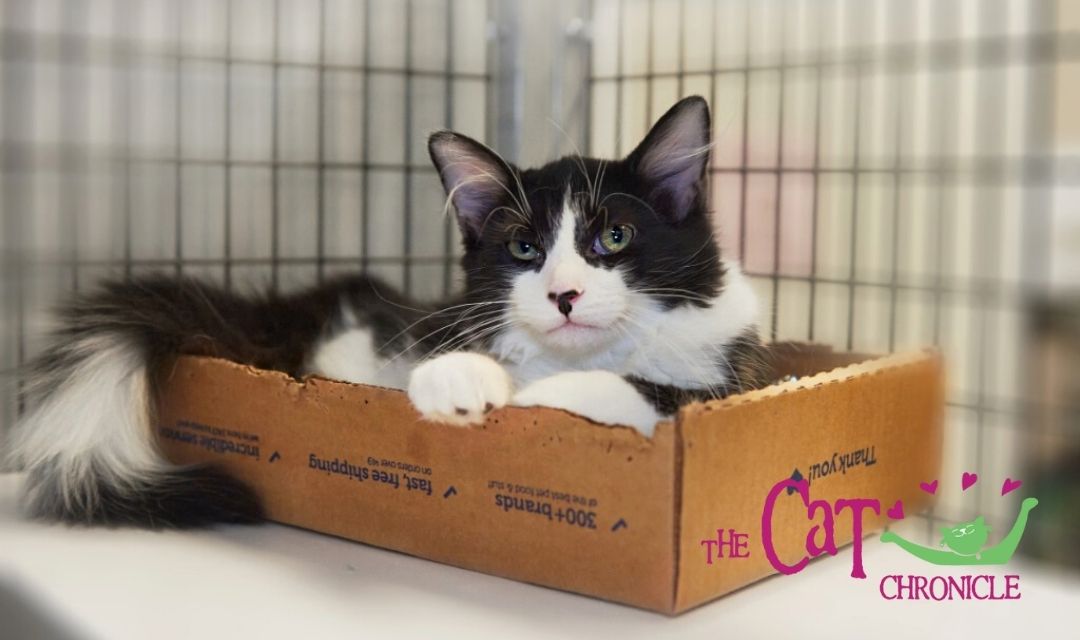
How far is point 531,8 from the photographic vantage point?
223 cm

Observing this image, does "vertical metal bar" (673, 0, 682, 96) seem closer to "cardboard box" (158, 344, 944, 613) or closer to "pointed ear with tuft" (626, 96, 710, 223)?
"pointed ear with tuft" (626, 96, 710, 223)

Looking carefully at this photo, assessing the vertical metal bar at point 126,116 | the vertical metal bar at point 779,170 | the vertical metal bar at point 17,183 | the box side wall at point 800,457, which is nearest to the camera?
the box side wall at point 800,457

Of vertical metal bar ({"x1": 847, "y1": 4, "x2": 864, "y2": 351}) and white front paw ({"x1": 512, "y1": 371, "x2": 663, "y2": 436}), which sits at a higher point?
vertical metal bar ({"x1": 847, "y1": 4, "x2": 864, "y2": 351})

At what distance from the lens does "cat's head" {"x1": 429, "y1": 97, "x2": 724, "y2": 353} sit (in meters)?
1.35

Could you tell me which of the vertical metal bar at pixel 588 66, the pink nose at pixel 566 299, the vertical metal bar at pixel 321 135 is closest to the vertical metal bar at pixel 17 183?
the vertical metal bar at pixel 321 135

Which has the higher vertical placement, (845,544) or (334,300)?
(334,300)

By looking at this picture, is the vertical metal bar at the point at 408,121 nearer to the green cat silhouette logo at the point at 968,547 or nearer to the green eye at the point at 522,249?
the green eye at the point at 522,249

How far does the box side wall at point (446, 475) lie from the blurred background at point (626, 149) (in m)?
0.40

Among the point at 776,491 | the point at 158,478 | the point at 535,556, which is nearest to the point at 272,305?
the point at 158,478

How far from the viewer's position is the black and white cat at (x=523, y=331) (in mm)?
1329

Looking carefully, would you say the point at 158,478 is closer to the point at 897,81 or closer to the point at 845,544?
the point at 845,544

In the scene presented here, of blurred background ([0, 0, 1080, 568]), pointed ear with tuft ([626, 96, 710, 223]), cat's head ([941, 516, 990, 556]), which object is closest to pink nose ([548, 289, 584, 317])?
pointed ear with tuft ([626, 96, 710, 223])

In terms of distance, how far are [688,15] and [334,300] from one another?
92 cm

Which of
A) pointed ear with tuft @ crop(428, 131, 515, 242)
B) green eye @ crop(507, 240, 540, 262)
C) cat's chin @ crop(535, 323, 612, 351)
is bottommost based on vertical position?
cat's chin @ crop(535, 323, 612, 351)
